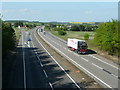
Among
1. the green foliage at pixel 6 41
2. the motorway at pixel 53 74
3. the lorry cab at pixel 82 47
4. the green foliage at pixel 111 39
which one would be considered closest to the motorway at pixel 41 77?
the motorway at pixel 53 74

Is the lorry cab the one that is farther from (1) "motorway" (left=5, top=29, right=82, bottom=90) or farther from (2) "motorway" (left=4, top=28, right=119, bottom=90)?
(1) "motorway" (left=5, top=29, right=82, bottom=90)

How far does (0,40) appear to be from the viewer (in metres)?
28.1

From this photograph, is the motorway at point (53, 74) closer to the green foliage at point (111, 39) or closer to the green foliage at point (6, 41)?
the green foliage at point (6, 41)

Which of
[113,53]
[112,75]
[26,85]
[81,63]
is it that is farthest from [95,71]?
[113,53]

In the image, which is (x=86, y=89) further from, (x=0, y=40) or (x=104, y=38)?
(x=104, y=38)

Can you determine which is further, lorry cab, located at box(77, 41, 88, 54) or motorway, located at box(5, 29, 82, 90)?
lorry cab, located at box(77, 41, 88, 54)

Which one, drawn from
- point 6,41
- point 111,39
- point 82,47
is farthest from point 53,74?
point 111,39

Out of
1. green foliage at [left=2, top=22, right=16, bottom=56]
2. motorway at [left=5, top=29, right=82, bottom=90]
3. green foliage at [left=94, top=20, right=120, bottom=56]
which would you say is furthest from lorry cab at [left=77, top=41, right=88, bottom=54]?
green foliage at [left=2, top=22, right=16, bottom=56]

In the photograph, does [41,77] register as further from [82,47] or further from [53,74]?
[82,47]

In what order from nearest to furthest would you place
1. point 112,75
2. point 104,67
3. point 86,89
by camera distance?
point 86,89 → point 112,75 → point 104,67

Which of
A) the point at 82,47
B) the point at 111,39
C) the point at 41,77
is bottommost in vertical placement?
the point at 41,77

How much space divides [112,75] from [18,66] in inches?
565

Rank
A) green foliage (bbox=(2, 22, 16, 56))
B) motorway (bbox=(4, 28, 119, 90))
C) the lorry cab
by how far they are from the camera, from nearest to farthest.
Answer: motorway (bbox=(4, 28, 119, 90))
green foliage (bbox=(2, 22, 16, 56))
the lorry cab

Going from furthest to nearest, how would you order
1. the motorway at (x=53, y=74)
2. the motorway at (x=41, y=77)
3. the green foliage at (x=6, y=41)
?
the green foliage at (x=6, y=41), the motorway at (x=53, y=74), the motorway at (x=41, y=77)
